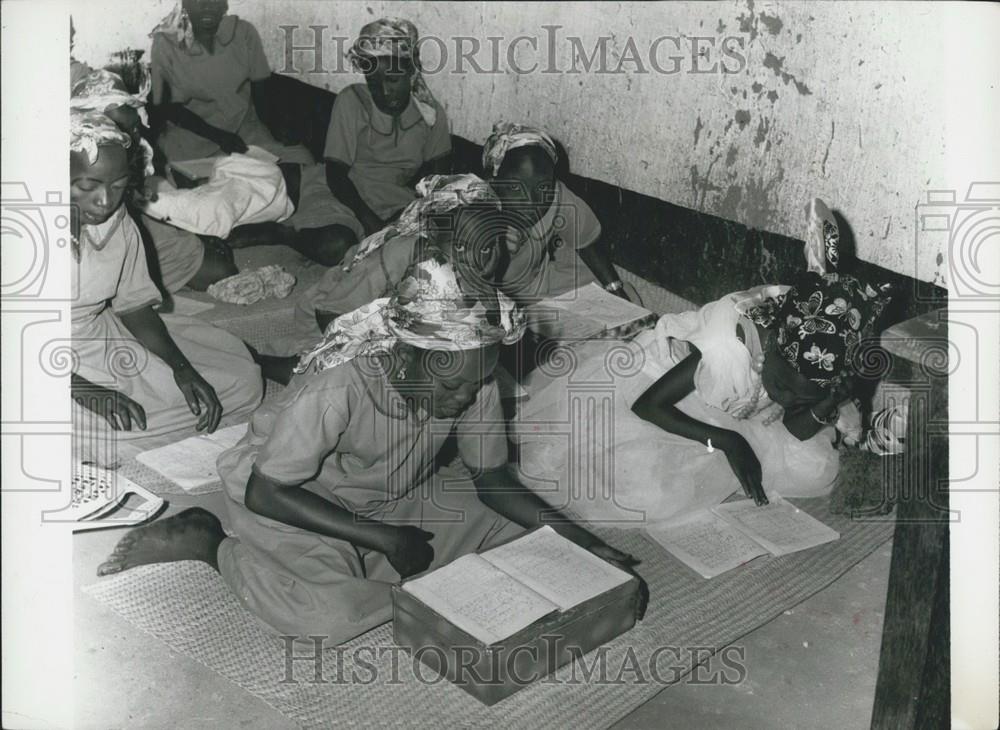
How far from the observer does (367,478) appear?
2.99 metres

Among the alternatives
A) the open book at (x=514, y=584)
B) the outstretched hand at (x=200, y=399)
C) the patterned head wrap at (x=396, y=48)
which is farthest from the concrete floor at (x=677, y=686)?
the patterned head wrap at (x=396, y=48)

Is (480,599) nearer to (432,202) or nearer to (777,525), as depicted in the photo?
(777,525)

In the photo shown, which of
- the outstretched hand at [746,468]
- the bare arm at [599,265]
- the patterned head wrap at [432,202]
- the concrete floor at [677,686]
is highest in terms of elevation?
the patterned head wrap at [432,202]

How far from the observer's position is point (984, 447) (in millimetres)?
2752

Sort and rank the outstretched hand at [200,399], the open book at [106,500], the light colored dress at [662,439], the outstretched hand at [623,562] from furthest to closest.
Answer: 1. the outstretched hand at [200,399]
2. the light colored dress at [662,439]
3. the open book at [106,500]
4. the outstretched hand at [623,562]

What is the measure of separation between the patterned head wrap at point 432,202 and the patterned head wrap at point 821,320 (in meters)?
1.08

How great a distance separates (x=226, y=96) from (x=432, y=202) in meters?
1.56

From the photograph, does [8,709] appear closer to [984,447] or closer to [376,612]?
[376,612]

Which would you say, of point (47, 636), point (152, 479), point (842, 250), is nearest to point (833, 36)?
point (842, 250)

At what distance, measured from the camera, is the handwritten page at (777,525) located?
3338mm

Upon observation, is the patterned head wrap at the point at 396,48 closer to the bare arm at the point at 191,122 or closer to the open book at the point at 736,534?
the bare arm at the point at 191,122

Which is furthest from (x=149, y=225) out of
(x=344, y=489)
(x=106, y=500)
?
(x=344, y=489)

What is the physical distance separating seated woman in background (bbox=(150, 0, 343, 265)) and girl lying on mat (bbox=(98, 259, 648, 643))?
1776mm

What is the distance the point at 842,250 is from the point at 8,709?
298 cm
